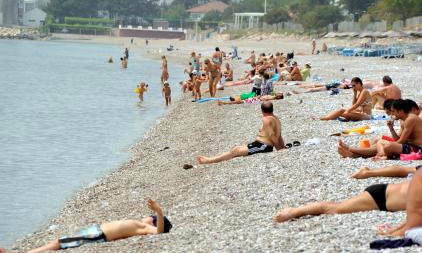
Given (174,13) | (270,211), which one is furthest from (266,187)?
(174,13)

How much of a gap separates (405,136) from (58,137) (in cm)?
1316

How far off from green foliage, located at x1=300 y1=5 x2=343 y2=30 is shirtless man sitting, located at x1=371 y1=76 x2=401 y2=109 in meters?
71.6

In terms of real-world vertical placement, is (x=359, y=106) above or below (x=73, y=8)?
above

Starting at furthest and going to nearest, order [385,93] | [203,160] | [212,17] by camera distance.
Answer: [212,17]
[385,93]
[203,160]

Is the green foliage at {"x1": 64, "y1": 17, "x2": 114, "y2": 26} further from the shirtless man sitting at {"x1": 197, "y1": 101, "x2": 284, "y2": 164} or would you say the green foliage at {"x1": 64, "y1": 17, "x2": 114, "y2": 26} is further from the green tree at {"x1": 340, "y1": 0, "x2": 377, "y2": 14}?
the shirtless man sitting at {"x1": 197, "y1": 101, "x2": 284, "y2": 164}

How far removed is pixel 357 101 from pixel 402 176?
6.12 metres

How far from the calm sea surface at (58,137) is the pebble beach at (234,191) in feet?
1.84

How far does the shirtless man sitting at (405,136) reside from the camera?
10.9 m

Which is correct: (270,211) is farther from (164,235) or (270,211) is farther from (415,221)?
(415,221)

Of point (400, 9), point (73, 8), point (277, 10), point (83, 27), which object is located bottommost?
point (83, 27)

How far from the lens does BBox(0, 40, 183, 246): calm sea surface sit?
13922mm

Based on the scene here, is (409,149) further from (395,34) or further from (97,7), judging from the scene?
(97,7)

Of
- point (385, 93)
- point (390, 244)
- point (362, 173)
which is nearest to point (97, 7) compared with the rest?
point (385, 93)

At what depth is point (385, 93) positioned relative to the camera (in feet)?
55.6
